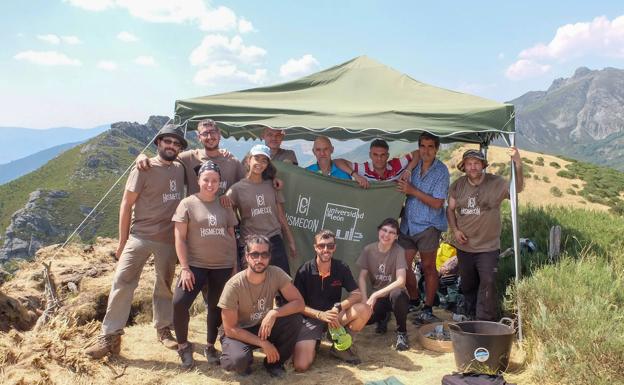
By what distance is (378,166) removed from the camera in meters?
6.34

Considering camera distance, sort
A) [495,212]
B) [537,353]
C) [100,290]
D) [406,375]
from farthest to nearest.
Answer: [100,290] < [495,212] < [406,375] < [537,353]

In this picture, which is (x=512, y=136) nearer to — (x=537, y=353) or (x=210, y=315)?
(x=537, y=353)

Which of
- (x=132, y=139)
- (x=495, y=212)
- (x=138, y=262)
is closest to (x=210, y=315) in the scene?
(x=138, y=262)

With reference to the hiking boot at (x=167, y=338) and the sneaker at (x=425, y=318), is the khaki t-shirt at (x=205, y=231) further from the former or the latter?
the sneaker at (x=425, y=318)

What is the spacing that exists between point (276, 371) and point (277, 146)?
111 inches

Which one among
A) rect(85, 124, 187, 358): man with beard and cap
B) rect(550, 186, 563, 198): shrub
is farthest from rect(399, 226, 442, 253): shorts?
rect(550, 186, 563, 198): shrub

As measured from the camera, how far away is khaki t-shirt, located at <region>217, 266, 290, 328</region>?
14.0 ft

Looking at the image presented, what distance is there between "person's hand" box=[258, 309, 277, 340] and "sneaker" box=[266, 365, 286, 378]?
0.38 m

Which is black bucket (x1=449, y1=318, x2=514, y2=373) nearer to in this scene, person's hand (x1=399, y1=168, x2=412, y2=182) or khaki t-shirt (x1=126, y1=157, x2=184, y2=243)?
person's hand (x1=399, y1=168, x2=412, y2=182)

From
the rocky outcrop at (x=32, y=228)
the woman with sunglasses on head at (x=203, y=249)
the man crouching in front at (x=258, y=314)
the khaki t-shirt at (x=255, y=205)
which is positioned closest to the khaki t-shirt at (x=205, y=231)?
the woman with sunglasses on head at (x=203, y=249)

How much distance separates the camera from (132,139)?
292 ft

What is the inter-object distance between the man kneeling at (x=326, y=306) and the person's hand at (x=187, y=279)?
1.06m

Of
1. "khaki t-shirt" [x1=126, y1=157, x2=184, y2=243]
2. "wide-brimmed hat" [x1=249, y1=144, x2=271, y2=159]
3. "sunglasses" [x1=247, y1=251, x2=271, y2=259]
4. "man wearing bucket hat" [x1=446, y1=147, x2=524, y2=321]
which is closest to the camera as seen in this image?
"sunglasses" [x1=247, y1=251, x2=271, y2=259]

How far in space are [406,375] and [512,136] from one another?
264 cm
